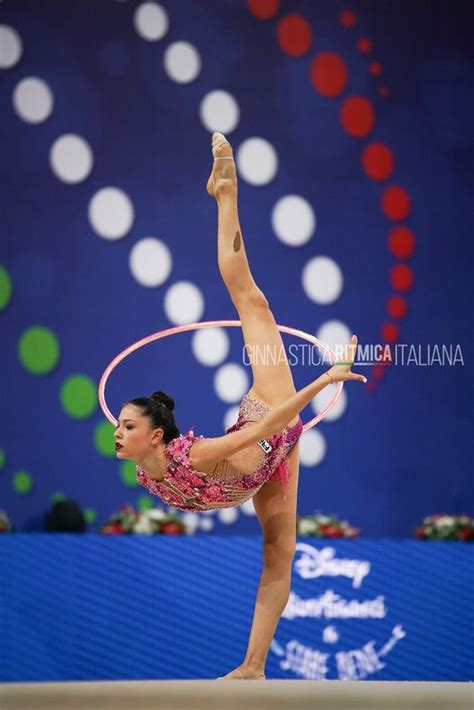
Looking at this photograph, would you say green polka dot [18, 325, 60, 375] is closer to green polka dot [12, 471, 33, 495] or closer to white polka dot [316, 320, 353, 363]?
green polka dot [12, 471, 33, 495]

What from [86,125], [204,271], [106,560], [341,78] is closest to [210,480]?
[106,560]

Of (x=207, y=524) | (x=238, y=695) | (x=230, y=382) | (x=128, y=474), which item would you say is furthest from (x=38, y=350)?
(x=238, y=695)

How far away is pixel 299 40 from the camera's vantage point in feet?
22.0

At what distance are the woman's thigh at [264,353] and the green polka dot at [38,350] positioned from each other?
2.65 metres

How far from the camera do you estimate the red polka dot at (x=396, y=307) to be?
6699mm

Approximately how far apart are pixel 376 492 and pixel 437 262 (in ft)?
5.26

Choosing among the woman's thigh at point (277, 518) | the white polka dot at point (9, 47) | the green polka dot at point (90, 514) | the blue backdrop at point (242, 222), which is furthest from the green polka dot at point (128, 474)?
the white polka dot at point (9, 47)

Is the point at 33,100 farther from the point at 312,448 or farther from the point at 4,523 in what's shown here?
the point at 312,448

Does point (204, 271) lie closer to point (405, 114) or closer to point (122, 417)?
point (405, 114)

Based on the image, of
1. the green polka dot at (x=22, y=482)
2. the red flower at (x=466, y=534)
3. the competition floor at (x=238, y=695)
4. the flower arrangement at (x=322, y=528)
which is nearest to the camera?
the competition floor at (x=238, y=695)

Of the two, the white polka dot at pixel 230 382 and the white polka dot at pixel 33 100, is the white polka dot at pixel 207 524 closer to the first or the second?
the white polka dot at pixel 230 382

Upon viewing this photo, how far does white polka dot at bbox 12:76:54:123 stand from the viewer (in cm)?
632

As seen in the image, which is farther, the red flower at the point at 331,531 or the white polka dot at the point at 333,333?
the white polka dot at the point at 333,333

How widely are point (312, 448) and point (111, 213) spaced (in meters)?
2.00
